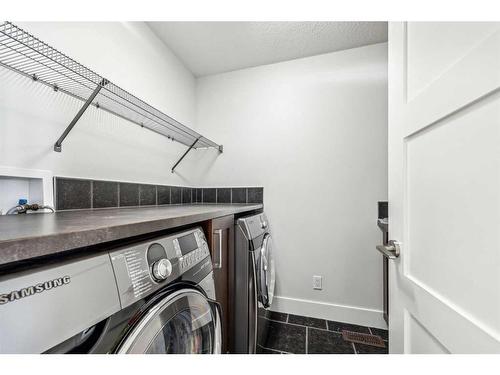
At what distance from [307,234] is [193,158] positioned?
57.2 inches

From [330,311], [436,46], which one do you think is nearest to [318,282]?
[330,311]

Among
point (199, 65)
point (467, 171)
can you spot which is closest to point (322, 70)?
point (199, 65)

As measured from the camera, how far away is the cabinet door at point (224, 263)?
3.41 ft

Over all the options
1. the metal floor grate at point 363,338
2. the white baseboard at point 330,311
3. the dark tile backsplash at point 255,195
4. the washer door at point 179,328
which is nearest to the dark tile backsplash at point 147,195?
the dark tile backsplash at point 255,195

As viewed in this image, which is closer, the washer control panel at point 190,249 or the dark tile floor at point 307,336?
the washer control panel at point 190,249

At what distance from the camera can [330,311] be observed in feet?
6.23

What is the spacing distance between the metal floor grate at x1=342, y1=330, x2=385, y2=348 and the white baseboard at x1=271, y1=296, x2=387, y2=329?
0.14 m

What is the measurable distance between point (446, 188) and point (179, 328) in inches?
35.1

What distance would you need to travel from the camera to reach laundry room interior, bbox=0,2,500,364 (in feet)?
1.49

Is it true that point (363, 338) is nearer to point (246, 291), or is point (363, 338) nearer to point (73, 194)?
point (246, 291)

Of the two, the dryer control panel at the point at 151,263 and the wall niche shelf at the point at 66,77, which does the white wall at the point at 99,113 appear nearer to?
the wall niche shelf at the point at 66,77

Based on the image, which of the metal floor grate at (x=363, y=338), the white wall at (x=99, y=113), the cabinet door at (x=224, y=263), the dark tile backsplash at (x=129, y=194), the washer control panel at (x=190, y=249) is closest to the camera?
the washer control panel at (x=190, y=249)

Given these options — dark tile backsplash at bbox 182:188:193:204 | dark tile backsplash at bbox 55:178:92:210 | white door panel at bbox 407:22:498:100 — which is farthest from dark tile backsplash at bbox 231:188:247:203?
white door panel at bbox 407:22:498:100

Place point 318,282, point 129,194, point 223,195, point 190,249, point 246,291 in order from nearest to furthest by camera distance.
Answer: point 190,249
point 246,291
point 129,194
point 318,282
point 223,195
